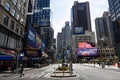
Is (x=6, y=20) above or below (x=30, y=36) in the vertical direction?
above

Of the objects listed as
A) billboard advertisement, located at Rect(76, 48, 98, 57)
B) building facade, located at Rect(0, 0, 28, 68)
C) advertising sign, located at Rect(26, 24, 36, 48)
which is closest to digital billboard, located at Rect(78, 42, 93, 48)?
billboard advertisement, located at Rect(76, 48, 98, 57)

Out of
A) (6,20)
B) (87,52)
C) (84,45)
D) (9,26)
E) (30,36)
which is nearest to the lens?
(6,20)

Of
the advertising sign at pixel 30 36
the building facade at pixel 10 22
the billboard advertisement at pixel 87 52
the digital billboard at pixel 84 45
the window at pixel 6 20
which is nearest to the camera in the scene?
the building facade at pixel 10 22

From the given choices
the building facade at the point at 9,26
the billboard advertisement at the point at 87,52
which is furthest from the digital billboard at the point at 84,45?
the building facade at the point at 9,26

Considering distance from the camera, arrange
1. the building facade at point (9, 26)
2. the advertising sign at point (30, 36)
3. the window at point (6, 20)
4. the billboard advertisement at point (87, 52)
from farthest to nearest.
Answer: the billboard advertisement at point (87, 52) → the advertising sign at point (30, 36) → the window at point (6, 20) → the building facade at point (9, 26)

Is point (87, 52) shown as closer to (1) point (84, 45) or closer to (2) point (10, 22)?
(1) point (84, 45)

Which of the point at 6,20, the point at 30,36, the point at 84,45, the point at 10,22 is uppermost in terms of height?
the point at 84,45

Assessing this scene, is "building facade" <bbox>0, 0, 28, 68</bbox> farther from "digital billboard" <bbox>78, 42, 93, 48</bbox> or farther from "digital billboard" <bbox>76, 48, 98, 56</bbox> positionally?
"digital billboard" <bbox>78, 42, 93, 48</bbox>

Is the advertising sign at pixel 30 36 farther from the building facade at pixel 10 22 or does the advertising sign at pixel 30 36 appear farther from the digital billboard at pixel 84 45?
the digital billboard at pixel 84 45

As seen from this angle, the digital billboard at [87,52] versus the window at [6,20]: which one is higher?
the window at [6,20]

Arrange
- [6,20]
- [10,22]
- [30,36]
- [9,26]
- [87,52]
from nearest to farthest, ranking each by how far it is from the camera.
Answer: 1. [6,20]
2. [9,26]
3. [10,22]
4. [30,36]
5. [87,52]

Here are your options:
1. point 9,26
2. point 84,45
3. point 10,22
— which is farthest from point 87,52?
point 9,26

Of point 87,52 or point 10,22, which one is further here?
point 87,52

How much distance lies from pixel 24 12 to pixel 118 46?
48.5 meters
